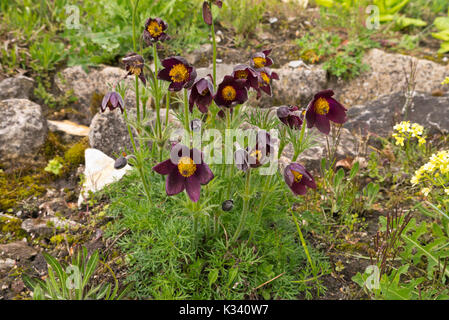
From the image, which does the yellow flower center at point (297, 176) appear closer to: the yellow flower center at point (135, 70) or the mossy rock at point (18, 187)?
the yellow flower center at point (135, 70)

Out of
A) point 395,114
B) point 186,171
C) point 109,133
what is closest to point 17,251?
point 109,133

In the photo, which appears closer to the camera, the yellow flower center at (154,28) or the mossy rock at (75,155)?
the yellow flower center at (154,28)

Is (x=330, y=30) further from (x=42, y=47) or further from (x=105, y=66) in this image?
(x=42, y=47)

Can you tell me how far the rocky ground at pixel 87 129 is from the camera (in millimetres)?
2430

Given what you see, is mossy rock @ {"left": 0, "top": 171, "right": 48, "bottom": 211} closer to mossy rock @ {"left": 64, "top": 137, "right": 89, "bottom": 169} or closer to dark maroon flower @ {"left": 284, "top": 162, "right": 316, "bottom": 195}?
mossy rock @ {"left": 64, "top": 137, "right": 89, "bottom": 169}

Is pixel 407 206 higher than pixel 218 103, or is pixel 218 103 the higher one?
pixel 218 103

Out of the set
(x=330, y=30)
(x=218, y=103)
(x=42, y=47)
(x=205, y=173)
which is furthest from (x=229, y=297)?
(x=330, y=30)

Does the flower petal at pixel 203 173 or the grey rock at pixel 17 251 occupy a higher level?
the flower petal at pixel 203 173

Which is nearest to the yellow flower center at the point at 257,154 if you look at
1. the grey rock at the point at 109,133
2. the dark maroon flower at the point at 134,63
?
the dark maroon flower at the point at 134,63

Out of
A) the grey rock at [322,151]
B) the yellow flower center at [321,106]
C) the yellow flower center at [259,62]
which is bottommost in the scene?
the grey rock at [322,151]

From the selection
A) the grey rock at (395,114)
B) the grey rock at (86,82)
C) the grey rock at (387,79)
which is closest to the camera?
the grey rock at (395,114)

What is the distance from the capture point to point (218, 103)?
1.59 meters

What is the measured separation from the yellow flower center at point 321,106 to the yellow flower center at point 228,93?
349 millimetres

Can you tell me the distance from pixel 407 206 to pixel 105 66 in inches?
→ 117
